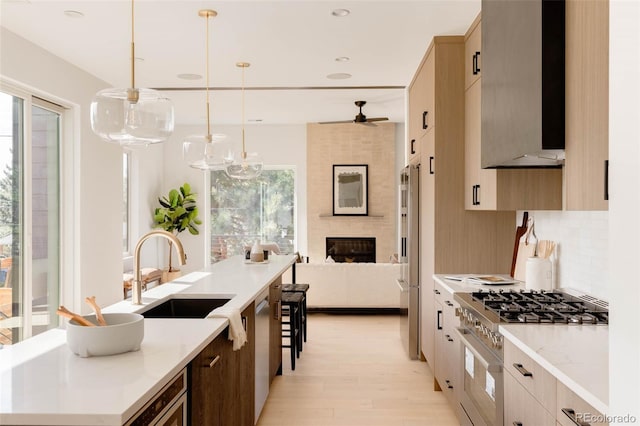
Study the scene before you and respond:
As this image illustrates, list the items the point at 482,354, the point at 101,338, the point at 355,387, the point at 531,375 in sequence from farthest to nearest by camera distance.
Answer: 1. the point at 355,387
2. the point at 482,354
3. the point at 531,375
4. the point at 101,338

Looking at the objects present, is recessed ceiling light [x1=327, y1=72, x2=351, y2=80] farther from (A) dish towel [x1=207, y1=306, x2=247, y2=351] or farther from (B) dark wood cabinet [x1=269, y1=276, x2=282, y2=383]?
(A) dish towel [x1=207, y1=306, x2=247, y2=351]

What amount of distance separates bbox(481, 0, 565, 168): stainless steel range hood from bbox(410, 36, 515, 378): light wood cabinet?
40.8 inches

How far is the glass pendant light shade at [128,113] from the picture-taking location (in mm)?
2098

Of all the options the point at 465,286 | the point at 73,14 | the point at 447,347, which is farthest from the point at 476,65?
the point at 73,14

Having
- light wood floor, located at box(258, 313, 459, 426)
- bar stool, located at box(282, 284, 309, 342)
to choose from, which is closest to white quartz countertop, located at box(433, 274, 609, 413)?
light wood floor, located at box(258, 313, 459, 426)

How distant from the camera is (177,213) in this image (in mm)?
9039

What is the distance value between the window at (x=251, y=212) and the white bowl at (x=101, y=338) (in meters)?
7.93

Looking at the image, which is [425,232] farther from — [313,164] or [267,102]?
[313,164]

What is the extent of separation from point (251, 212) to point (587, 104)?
8119 mm

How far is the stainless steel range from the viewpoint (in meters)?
2.21

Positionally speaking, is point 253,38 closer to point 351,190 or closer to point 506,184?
point 506,184

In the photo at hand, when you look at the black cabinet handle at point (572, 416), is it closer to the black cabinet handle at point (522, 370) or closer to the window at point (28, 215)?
the black cabinet handle at point (522, 370)

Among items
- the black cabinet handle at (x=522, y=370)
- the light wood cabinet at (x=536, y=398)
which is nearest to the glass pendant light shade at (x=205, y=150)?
the light wood cabinet at (x=536, y=398)

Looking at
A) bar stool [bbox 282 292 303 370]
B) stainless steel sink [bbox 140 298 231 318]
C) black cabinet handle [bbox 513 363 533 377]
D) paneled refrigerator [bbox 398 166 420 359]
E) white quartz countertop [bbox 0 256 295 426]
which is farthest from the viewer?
paneled refrigerator [bbox 398 166 420 359]
